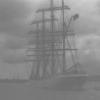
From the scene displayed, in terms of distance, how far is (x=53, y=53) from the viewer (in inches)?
3807

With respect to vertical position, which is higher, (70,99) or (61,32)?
(61,32)

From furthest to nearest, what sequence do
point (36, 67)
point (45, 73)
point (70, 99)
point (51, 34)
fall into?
1. point (36, 67)
2. point (45, 73)
3. point (51, 34)
4. point (70, 99)

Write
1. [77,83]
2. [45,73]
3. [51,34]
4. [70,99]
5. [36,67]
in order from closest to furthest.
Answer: [70,99] → [77,83] → [51,34] → [45,73] → [36,67]

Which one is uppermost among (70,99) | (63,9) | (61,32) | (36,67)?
(63,9)

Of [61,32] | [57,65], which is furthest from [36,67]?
[61,32]

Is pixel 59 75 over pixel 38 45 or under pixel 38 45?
under

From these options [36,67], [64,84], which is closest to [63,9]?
[64,84]

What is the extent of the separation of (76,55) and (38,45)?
25.9 metres

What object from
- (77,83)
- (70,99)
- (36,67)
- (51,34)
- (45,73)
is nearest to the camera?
(70,99)

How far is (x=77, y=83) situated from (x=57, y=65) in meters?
13.0

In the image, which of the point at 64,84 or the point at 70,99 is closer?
the point at 70,99

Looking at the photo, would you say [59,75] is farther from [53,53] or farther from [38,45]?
[38,45]

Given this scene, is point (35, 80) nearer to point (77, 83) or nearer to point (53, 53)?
point (53, 53)

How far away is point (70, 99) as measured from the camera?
65.8 meters
